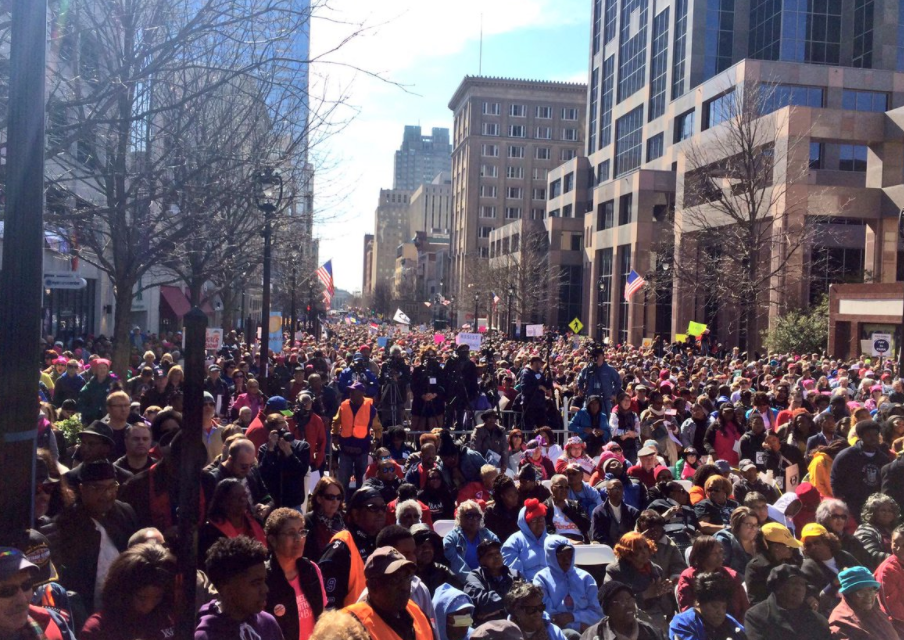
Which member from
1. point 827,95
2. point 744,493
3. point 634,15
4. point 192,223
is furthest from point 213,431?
point 634,15

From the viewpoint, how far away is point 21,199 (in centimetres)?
389

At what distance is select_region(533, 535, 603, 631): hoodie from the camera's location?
6215mm

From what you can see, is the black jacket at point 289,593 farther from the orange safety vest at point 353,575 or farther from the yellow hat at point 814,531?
the yellow hat at point 814,531

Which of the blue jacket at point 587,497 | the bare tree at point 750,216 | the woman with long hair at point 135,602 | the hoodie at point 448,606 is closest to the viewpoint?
the woman with long hair at point 135,602

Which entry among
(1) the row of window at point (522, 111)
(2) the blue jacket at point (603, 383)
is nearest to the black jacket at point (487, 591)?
(2) the blue jacket at point (603, 383)

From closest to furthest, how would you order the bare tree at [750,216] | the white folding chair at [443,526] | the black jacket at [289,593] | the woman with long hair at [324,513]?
the black jacket at [289,593]
the woman with long hair at [324,513]
the white folding chair at [443,526]
the bare tree at [750,216]

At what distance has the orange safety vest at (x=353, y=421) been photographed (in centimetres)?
1094

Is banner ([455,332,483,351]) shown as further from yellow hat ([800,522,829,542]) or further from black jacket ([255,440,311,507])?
yellow hat ([800,522,829,542])

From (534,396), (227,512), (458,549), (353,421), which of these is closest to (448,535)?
(458,549)

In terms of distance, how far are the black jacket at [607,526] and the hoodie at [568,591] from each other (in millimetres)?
1742

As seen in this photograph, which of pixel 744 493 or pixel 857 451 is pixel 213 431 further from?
pixel 857 451

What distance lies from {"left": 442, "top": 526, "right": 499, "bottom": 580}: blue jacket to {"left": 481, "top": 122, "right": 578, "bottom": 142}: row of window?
11136cm

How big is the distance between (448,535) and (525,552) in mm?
662

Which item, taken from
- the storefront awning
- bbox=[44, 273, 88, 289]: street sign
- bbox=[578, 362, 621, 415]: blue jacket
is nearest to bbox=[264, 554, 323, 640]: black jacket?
→ bbox=[578, 362, 621, 415]: blue jacket
